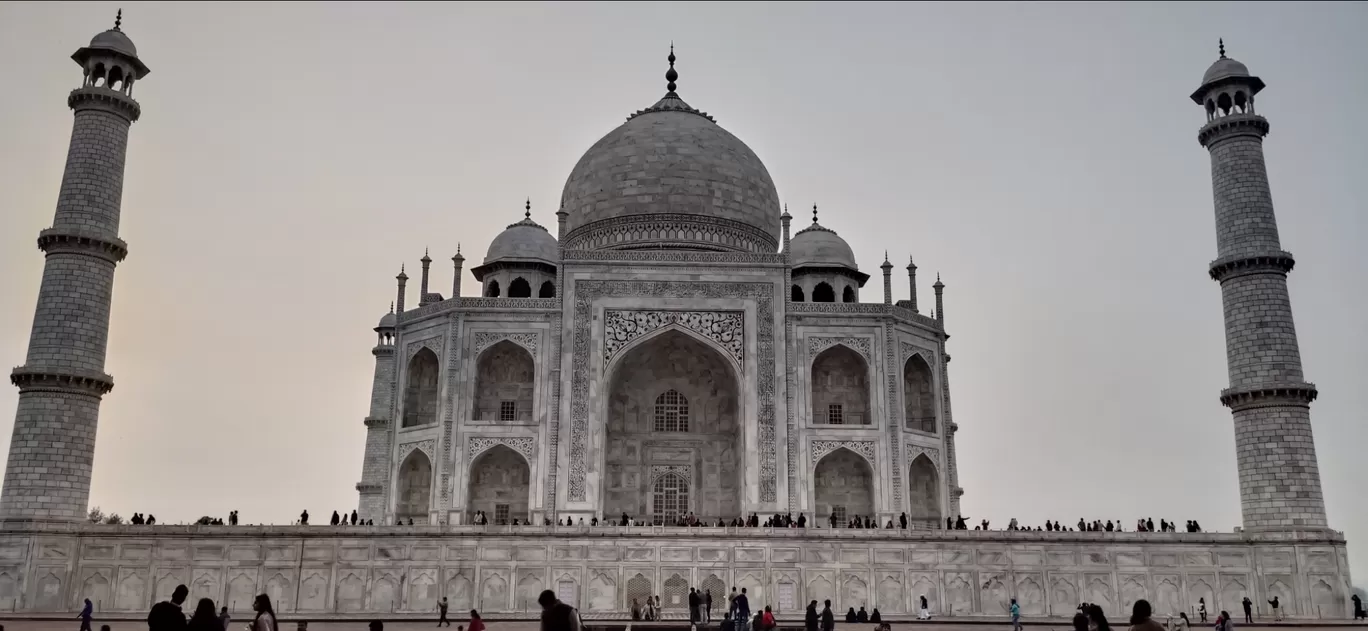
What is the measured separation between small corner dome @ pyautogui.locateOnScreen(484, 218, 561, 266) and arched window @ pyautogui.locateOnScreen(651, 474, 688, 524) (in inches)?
235

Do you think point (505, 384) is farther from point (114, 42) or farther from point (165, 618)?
point (165, 618)

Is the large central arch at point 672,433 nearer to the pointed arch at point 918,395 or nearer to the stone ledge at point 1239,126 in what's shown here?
the pointed arch at point 918,395

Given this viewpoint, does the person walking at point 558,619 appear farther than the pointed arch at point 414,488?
No

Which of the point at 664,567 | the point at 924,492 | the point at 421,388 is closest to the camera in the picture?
the point at 664,567

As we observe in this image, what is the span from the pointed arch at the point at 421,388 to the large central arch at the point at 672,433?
12.7 ft

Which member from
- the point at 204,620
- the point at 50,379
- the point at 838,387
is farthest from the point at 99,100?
the point at 204,620

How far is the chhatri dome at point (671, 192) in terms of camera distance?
2783cm

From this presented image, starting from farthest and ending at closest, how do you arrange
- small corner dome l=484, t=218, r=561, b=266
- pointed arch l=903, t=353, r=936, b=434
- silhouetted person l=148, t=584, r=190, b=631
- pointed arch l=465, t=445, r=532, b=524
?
small corner dome l=484, t=218, r=561, b=266, pointed arch l=903, t=353, r=936, b=434, pointed arch l=465, t=445, r=532, b=524, silhouetted person l=148, t=584, r=190, b=631

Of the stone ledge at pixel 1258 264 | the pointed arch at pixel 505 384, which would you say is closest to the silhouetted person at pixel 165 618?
the pointed arch at pixel 505 384

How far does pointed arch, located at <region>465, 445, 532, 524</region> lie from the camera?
2423cm

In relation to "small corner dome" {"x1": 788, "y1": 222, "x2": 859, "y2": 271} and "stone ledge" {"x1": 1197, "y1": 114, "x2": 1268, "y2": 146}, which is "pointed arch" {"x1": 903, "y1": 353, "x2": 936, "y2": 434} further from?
"stone ledge" {"x1": 1197, "y1": 114, "x2": 1268, "y2": 146}

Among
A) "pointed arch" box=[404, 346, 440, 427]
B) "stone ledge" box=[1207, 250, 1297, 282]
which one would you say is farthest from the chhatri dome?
"stone ledge" box=[1207, 250, 1297, 282]

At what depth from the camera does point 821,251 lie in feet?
92.4

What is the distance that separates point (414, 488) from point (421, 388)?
2.18 metres
